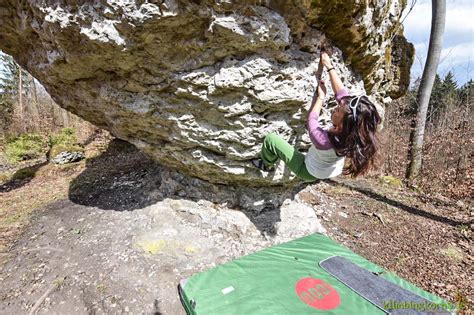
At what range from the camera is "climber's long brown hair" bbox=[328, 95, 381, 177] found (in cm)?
242

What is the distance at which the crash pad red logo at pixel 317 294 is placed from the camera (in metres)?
2.72

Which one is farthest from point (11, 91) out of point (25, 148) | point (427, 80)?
point (427, 80)

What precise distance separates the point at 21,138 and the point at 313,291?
13.2 m

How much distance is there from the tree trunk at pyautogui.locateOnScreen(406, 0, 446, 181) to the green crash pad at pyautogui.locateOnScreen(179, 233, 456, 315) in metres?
6.10

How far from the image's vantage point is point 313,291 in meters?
2.89

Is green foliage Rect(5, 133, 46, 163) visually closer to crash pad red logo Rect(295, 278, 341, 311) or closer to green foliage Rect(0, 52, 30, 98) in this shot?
green foliage Rect(0, 52, 30, 98)

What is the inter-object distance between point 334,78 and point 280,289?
2.52 meters

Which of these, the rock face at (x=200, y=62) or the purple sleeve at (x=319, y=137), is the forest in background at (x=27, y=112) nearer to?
the rock face at (x=200, y=62)

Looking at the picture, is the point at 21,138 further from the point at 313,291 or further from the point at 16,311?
the point at 313,291

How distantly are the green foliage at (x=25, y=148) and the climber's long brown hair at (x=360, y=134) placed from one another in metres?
12.2

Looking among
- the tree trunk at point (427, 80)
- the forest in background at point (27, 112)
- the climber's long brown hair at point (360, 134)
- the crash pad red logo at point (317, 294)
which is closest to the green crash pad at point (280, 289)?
the crash pad red logo at point (317, 294)

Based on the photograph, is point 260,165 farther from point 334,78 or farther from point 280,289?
point 280,289

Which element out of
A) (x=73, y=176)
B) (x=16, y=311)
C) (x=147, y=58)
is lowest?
(x=16, y=311)

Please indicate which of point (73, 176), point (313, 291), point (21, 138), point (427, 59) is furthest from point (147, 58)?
point (21, 138)
